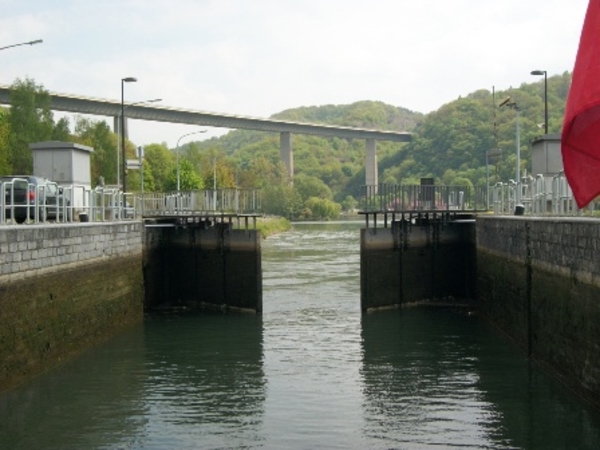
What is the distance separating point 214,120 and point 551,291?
328ft

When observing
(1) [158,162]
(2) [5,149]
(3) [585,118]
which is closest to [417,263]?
(3) [585,118]

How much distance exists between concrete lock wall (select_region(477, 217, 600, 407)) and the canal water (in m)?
0.57

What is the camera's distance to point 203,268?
117ft

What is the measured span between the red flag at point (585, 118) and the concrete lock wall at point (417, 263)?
29.0m

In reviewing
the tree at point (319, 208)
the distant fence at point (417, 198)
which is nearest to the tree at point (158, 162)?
the tree at point (319, 208)

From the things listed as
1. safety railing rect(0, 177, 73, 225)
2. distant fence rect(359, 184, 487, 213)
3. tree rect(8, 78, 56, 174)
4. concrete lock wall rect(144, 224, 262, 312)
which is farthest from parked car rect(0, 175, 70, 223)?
tree rect(8, 78, 56, 174)

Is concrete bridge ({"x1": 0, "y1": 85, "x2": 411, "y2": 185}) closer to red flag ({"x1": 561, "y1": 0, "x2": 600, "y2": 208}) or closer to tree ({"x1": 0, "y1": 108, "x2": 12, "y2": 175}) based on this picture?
tree ({"x1": 0, "y1": 108, "x2": 12, "y2": 175})

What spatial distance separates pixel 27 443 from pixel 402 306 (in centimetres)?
2136

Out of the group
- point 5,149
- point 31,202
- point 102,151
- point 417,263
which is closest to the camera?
point 31,202

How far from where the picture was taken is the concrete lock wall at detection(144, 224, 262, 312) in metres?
34.3

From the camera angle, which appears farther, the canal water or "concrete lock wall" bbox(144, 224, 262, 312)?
"concrete lock wall" bbox(144, 224, 262, 312)

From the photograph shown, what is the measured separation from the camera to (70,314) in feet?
76.6

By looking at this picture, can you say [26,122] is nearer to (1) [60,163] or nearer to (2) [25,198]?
(1) [60,163]

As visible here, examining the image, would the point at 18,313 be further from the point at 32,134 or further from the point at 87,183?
the point at 32,134
